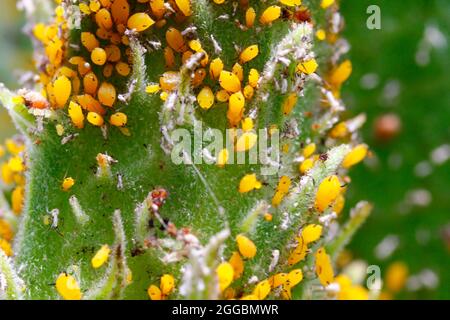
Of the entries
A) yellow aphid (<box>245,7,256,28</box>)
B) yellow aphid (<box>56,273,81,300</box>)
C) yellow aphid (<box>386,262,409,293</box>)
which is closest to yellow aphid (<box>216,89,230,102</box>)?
yellow aphid (<box>245,7,256,28</box>)

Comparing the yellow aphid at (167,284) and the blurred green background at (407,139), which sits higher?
the blurred green background at (407,139)

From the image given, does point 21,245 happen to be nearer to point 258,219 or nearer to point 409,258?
point 258,219

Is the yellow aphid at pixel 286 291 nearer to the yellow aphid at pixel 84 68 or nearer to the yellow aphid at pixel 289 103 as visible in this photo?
the yellow aphid at pixel 289 103

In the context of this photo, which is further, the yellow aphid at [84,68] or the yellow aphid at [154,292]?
the yellow aphid at [84,68]

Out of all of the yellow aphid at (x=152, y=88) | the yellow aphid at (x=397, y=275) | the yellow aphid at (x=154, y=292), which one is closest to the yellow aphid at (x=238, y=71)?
the yellow aphid at (x=152, y=88)

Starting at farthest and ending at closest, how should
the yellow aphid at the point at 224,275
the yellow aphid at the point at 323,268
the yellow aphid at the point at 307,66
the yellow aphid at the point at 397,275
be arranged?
Result: the yellow aphid at the point at 397,275 < the yellow aphid at the point at 323,268 < the yellow aphid at the point at 307,66 < the yellow aphid at the point at 224,275
